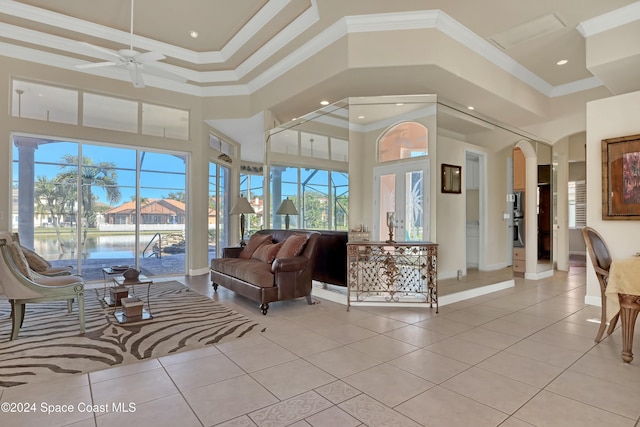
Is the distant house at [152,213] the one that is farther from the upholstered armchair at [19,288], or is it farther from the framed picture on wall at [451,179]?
the framed picture on wall at [451,179]

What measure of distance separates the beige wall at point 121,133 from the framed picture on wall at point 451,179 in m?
4.72

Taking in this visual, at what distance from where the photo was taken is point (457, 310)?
4402 millimetres

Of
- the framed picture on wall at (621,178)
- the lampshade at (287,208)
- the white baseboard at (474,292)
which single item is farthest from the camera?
the lampshade at (287,208)

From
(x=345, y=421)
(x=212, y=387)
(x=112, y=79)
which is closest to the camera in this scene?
(x=345, y=421)

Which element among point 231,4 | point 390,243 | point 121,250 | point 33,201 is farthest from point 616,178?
point 33,201

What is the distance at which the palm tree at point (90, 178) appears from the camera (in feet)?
19.0

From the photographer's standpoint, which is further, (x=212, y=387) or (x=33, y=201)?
(x=33, y=201)

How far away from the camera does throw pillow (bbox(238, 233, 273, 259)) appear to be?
5.47 m

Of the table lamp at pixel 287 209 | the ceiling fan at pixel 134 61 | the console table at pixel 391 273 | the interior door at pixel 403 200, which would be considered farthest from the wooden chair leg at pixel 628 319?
the ceiling fan at pixel 134 61

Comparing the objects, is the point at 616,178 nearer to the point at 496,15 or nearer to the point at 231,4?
the point at 496,15

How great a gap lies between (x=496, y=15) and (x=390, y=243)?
307 cm

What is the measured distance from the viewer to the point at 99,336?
132 inches

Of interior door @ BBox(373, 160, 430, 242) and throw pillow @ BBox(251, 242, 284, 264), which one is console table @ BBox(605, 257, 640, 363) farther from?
throw pillow @ BBox(251, 242, 284, 264)

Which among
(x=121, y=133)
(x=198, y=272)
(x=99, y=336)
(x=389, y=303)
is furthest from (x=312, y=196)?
(x=121, y=133)
